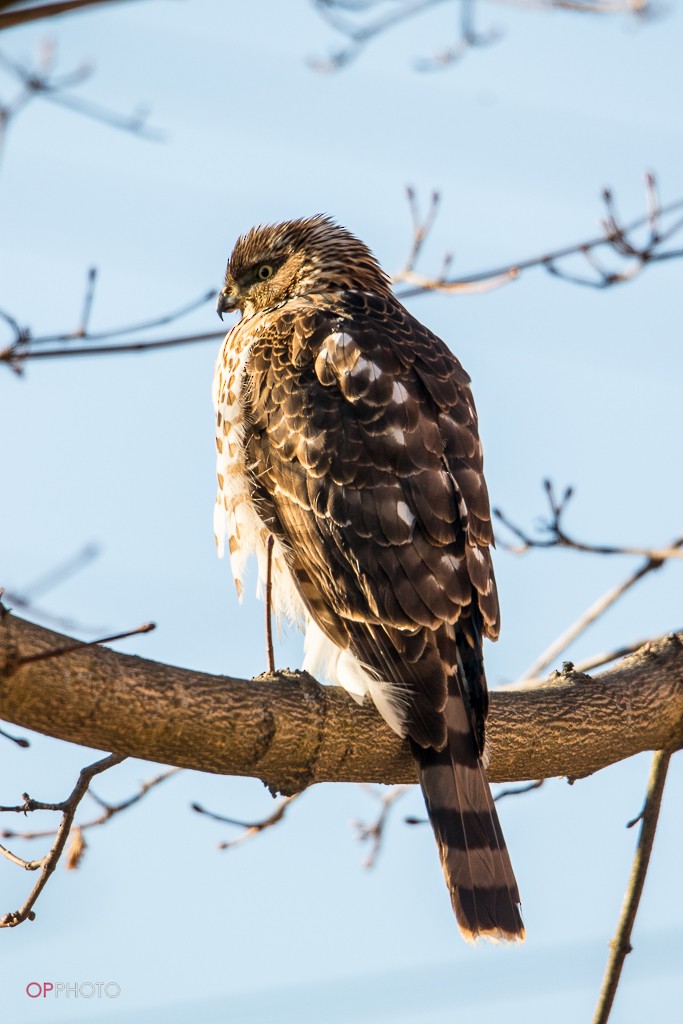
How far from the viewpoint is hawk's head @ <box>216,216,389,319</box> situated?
519 centimetres

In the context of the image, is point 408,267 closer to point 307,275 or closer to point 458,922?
point 307,275

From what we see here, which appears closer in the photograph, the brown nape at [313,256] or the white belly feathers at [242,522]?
the white belly feathers at [242,522]

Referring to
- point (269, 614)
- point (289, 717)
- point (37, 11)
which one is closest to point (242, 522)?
point (269, 614)

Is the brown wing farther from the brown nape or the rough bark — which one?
the brown nape

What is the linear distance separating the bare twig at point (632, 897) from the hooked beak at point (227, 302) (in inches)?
98.7

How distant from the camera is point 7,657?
9.11ft

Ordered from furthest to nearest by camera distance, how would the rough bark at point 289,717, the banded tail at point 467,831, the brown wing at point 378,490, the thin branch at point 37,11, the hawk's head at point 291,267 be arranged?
the hawk's head at point 291,267 < the brown wing at point 378,490 < the banded tail at point 467,831 < the rough bark at point 289,717 < the thin branch at point 37,11

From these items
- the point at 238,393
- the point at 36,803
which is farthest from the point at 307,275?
the point at 36,803

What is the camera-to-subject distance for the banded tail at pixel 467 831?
12.0ft

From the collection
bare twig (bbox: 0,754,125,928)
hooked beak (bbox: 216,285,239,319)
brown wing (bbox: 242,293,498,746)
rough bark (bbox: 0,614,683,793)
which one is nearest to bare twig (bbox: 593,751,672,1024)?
rough bark (bbox: 0,614,683,793)

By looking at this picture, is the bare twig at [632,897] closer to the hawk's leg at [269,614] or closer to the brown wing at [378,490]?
the brown wing at [378,490]

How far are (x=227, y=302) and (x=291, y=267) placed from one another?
11.6 inches

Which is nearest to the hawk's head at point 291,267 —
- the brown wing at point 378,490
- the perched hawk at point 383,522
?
the perched hawk at point 383,522

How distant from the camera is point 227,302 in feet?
17.3
